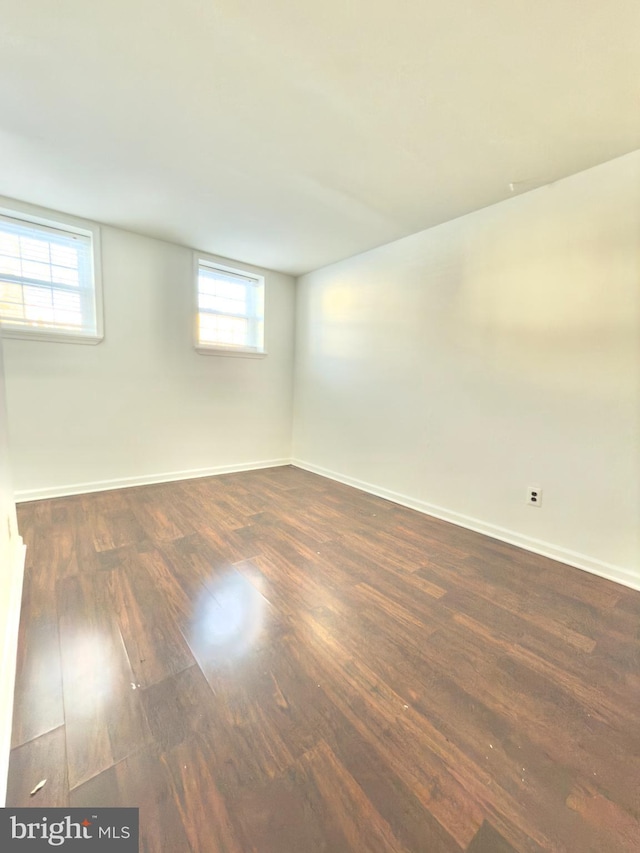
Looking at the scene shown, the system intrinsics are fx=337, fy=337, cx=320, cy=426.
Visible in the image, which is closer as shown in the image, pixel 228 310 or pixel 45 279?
pixel 45 279

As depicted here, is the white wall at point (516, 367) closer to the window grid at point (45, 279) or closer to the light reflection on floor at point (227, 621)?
the light reflection on floor at point (227, 621)

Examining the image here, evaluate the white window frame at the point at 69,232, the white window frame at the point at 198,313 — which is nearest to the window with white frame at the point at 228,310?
the white window frame at the point at 198,313

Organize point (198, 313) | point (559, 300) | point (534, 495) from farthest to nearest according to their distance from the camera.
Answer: point (198, 313)
point (534, 495)
point (559, 300)

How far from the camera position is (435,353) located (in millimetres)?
2846

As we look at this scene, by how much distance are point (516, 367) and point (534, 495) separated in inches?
35.1

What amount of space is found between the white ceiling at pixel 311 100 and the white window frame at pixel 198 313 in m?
1.03

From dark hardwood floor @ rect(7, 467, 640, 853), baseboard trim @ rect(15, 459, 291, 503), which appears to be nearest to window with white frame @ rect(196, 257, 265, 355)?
baseboard trim @ rect(15, 459, 291, 503)

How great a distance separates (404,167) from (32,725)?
304 cm

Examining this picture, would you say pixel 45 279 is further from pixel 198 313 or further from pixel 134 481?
pixel 134 481

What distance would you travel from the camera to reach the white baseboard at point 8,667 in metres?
0.92

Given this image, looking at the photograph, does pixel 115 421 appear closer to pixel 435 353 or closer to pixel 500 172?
pixel 435 353

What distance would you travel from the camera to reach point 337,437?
12.6ft

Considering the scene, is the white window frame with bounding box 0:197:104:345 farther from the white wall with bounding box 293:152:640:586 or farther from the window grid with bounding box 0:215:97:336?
the white wall with bounding box 293:152:640:586

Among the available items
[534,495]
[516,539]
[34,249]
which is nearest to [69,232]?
[34,249]
